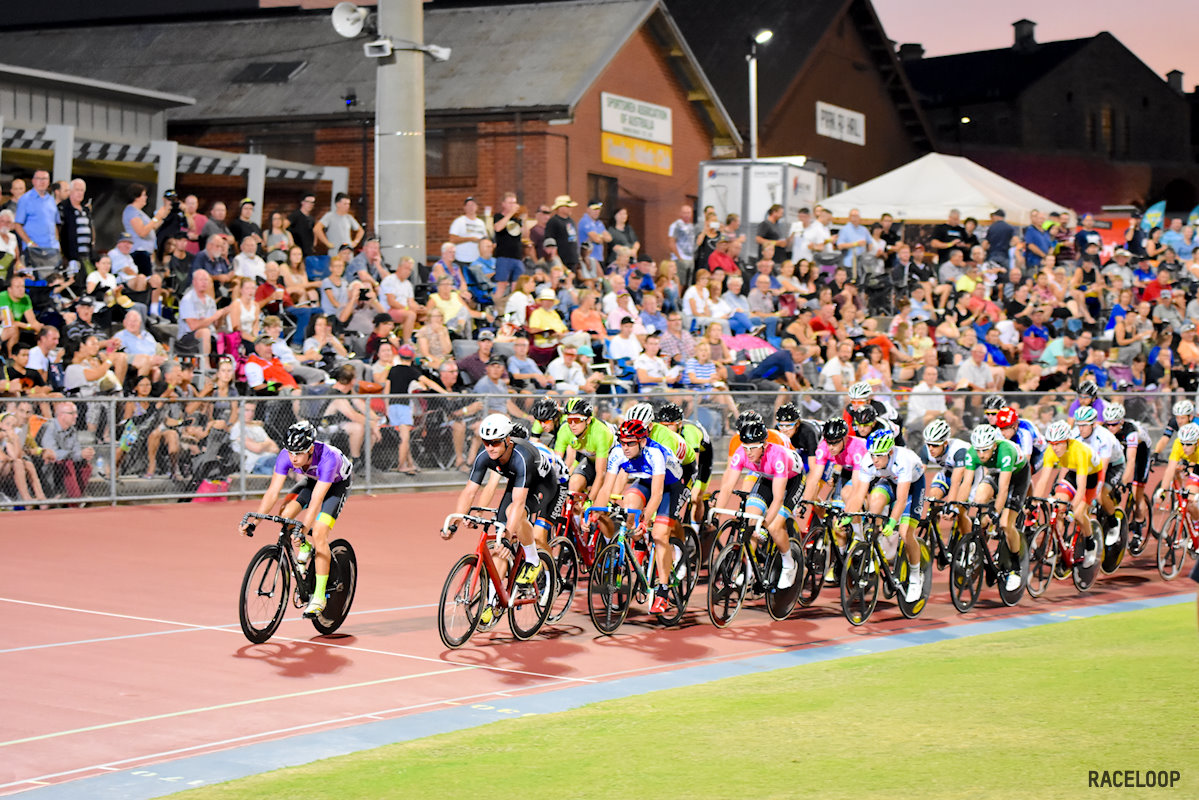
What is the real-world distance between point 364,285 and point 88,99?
809 centimetres

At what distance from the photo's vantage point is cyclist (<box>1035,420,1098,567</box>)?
16.3 meters

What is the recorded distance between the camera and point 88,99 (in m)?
27.1

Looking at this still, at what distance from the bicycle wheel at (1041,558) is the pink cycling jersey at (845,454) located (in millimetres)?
2371

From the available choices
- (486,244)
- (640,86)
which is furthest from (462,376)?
(640,86)

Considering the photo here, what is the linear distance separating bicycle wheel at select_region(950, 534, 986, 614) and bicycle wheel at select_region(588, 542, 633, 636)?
11.2 feet

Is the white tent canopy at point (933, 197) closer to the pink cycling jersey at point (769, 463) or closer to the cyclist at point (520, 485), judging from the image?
the pink cycling jersey at point (769, 463)

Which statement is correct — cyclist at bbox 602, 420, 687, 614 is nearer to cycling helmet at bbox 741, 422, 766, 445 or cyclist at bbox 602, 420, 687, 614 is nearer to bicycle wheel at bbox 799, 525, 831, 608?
cycling helmet at bbox 741, 422, 766, 445

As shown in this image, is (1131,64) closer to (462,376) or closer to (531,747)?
(462,376)

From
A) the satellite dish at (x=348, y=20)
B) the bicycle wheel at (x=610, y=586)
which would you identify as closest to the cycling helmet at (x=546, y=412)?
the bicycle wheel at (x=610, y=586)

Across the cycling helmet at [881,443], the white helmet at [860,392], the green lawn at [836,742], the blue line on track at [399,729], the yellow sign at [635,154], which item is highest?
the yellow sign at [635,154]

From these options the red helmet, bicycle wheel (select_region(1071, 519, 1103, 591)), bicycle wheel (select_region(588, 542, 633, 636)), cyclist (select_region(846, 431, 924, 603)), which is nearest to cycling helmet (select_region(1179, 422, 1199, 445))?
bicycle wheel (select_region(1071, 519, 1103, 591))

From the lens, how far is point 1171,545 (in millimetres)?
18156

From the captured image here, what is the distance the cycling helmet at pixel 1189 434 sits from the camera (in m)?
18.0

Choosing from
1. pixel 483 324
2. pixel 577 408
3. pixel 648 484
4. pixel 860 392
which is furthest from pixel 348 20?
pixel 648 484
